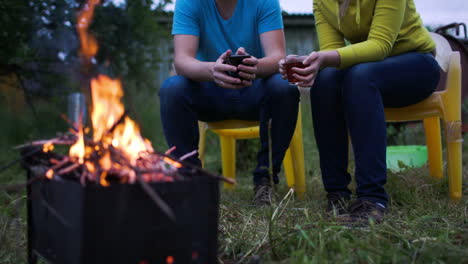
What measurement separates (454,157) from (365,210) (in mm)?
729

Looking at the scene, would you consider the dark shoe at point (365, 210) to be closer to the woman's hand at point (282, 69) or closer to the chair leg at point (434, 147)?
the woman's hand at point (282, 69)

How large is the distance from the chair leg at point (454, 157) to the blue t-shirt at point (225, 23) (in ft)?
3.28

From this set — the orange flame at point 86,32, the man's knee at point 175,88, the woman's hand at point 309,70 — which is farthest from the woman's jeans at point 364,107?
the orange flame at point 86,32

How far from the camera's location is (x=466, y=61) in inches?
119

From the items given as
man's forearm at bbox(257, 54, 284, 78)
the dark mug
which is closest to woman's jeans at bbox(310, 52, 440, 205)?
man's forearm at bbox(257, 54, 284, 78)

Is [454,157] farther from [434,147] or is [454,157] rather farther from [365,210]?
[365,210]

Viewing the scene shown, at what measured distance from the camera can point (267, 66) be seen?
212 centimetres

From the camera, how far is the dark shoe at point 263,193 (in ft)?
6.71

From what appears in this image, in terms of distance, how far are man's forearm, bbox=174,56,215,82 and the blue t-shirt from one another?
0.64 feet

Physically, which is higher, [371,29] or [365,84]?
[371,29]

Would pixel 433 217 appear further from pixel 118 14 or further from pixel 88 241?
pixel 118 14

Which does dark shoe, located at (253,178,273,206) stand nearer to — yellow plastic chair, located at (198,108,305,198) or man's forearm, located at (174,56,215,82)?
yellow plastic chair, located at (198,108,305,198)

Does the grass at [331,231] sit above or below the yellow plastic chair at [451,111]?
below

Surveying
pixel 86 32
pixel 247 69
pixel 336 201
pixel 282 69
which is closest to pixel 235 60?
pixel 247 69
